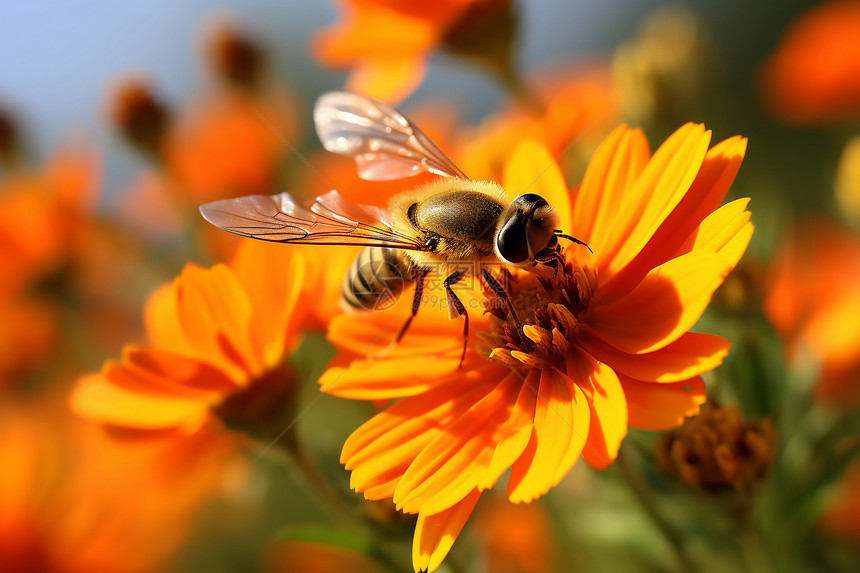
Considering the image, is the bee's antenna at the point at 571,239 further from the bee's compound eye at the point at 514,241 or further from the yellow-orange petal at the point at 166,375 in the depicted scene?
the yellow-orange petal at the point at 166,375

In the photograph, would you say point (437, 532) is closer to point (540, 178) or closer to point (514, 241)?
point (514, 241)

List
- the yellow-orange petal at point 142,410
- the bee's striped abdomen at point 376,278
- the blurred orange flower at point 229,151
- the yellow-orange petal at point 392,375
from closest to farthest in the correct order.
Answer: the yellow-orange petal at point 392,375 → the yellow-orange petal at point 142,410 → the bee's striped abdomen at point 376,278 → the blurred orange flower at point 229,151

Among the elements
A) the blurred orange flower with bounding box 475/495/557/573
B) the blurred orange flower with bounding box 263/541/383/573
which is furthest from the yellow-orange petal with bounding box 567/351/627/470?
the blurred orange flower with bounding box 263/541/383/573

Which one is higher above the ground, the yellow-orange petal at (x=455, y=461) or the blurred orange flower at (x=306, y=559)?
the yellow-orange petal at (x=455, y=461)

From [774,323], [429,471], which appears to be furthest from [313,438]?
[774,323]

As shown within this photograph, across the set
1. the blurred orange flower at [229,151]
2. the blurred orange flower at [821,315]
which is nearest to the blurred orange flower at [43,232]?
the blurred orange flower at [229,151]

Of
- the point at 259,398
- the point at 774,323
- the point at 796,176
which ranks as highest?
the point at 259,398

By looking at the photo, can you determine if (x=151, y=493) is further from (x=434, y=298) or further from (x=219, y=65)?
(x=219, y=65)

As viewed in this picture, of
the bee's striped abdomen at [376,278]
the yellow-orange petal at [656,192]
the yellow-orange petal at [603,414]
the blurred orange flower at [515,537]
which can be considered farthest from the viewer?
the blurred orange flower at [515,537]

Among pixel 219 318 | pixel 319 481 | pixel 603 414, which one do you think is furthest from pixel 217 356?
pixel 603 414
